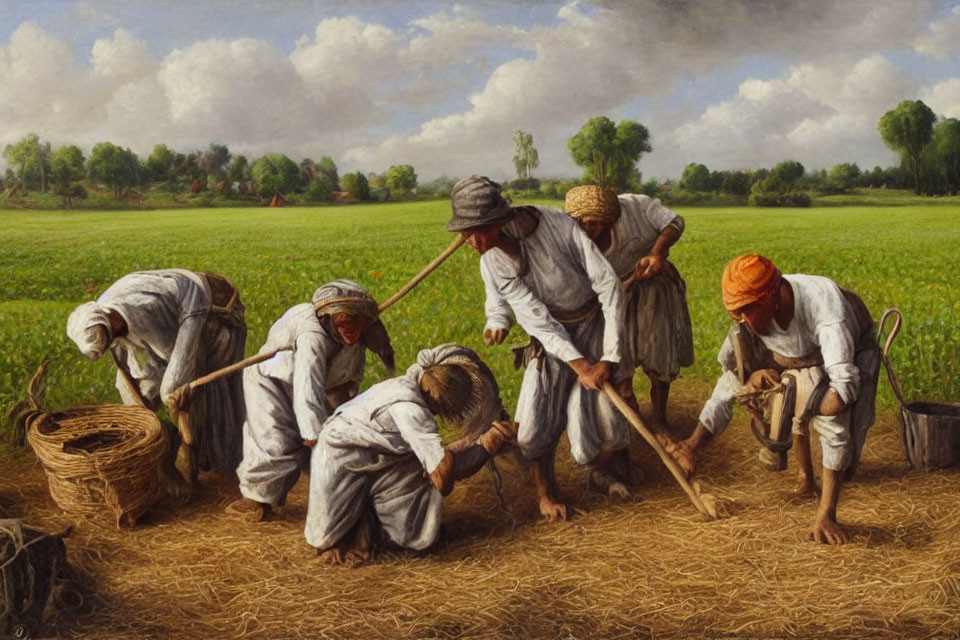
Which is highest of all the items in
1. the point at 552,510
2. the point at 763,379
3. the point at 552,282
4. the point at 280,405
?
the point at 552,282

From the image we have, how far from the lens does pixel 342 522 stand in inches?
203

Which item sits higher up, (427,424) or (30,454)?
(427,424)

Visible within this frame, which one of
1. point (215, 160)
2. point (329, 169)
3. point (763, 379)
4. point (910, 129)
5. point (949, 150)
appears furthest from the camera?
point (949, 150)

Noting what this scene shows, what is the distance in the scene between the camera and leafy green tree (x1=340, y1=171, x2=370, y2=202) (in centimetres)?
890

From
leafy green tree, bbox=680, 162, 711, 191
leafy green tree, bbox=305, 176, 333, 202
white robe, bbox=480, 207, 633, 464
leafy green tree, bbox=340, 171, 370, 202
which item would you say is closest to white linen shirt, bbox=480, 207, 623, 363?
white robe, bbox=480, 207, 633, 464

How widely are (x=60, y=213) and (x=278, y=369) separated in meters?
3.97

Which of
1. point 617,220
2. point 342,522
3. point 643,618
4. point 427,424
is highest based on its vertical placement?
point 617,220

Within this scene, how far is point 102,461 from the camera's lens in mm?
5512

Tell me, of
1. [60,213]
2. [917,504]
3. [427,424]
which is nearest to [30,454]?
[60,213]

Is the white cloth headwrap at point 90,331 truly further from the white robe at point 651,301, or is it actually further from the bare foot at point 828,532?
the bare foot at point 828,532

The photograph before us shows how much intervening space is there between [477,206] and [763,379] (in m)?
1.82

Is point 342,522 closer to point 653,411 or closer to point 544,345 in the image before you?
point 544,345

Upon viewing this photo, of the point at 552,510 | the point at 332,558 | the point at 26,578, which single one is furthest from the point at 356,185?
the point at 26,578

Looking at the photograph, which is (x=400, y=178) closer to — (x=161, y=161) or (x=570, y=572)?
(x=161, y=161)
